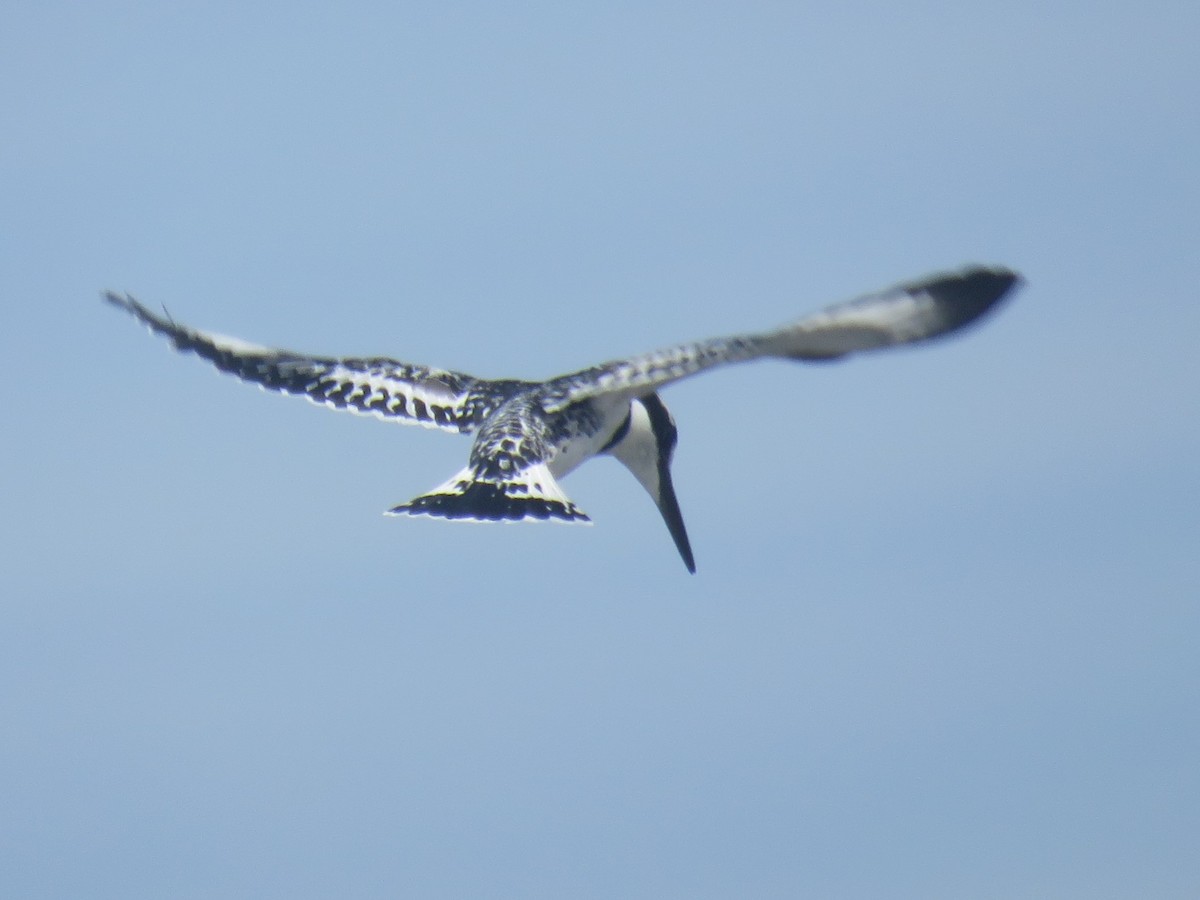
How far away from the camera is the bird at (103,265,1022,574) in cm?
1239

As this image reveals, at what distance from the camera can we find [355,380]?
619 inches

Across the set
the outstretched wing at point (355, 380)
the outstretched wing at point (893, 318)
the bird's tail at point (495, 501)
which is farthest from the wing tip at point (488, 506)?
the outstretched wing at point (355, 380)

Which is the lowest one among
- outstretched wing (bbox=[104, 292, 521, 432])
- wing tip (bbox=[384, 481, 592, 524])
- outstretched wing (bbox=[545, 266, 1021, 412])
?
wing tip (bbox=[384, 481, 592, 524])

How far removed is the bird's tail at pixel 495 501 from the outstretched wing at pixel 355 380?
1.55m

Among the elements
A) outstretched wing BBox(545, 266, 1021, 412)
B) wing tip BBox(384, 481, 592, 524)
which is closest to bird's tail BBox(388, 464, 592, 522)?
wing tip BBox(384, 481, 592, 524)

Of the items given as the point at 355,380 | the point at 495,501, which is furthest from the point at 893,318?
the point at 355,380

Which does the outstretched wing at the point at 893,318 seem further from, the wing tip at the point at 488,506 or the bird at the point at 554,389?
the wing tip at the point at 488,506

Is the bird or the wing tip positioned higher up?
the bird

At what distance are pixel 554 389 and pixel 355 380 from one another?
1.95 metres

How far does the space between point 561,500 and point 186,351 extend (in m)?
4.39

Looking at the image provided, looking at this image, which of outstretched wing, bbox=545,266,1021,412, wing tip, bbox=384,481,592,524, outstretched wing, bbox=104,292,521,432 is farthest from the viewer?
outstretched wing, bbox=104,292,521,432

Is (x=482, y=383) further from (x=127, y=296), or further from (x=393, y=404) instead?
(x=127, y=296)

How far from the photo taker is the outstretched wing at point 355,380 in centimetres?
1519

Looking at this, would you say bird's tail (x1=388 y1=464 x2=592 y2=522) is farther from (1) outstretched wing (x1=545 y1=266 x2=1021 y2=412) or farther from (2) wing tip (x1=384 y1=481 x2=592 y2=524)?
(1) outstretched wing (x1=545 y1=266 x2=1021 y2=412)
